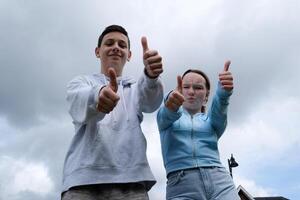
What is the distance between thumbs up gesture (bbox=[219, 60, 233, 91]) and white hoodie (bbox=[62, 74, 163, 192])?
86cm

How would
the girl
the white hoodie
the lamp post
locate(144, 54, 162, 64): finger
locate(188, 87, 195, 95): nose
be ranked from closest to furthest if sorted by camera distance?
locate(144, 54, 162, 64): finger
the white hoodie
the girl
locate(188, 87, 195, 95): nose
the lamp post

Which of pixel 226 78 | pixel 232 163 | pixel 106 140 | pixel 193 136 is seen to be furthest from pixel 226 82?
pixel 232 163

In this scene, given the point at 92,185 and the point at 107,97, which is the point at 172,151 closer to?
the point at 92,185

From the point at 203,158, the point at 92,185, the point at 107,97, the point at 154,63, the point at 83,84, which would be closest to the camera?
the point at 107,97

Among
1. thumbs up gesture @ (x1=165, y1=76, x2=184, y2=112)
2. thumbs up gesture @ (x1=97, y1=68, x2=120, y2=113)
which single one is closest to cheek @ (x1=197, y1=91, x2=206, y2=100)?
thumbs up gesture @ (x1=165, y1=76, x2=184, y2=112)

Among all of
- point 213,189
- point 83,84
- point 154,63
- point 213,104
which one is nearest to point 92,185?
point 83,84

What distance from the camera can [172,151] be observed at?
394cm

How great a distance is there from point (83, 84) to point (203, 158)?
4.37 feet

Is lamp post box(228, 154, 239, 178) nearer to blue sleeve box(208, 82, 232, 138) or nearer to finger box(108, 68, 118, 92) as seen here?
blue sleeve box(208, 82, 232, 138)

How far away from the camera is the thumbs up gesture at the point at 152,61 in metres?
2.76

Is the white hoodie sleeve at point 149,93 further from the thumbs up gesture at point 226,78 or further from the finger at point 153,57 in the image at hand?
the thumbs up gesture at point 226,78

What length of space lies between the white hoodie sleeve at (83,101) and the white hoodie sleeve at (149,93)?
0.32m

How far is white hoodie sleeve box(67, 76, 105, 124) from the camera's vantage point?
2844 mm

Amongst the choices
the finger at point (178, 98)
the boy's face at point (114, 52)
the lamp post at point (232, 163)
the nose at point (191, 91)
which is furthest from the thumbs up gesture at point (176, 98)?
the lamp post at point (232, 163)
